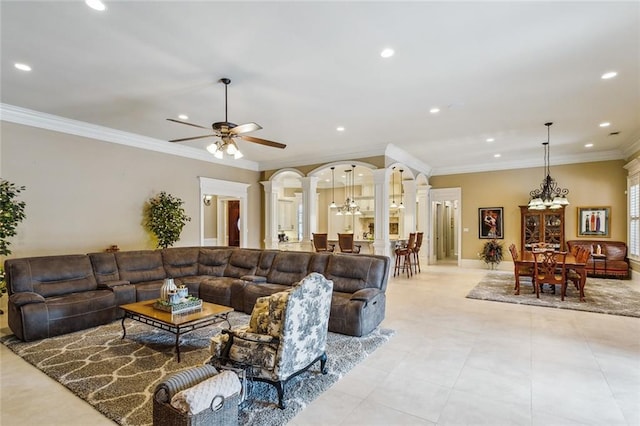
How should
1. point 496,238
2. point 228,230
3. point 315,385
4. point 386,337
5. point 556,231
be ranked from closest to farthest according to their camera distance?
point 315,385, point 386,337, point 556,231, point 496,238, point 228,230

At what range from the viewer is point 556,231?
8.77m

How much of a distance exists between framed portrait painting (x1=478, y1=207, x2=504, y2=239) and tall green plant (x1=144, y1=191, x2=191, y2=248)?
8.29 meters

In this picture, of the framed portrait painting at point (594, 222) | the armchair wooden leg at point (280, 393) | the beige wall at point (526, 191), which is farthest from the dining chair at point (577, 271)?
the armchair wooden leg at point (280, 393)

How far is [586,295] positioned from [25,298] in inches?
344

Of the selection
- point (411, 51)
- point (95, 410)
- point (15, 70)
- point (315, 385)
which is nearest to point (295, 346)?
point (315, 385)

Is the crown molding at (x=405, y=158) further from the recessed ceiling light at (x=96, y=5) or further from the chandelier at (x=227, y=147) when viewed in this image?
the recessed ceiling light at (x=96, y=5)

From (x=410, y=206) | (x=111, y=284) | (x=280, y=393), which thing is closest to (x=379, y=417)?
(x=280, y=393)

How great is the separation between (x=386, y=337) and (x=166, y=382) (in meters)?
2.62

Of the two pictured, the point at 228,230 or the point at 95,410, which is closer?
the point at 95,410

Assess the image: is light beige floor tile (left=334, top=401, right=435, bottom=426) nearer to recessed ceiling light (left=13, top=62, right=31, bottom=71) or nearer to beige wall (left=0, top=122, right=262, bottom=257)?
recessed ceiling light (left=13, top=62, right=31, bottom=71)

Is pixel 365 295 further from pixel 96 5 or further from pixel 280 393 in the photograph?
pixel 96 5

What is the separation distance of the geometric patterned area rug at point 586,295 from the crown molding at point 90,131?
6.65 metres

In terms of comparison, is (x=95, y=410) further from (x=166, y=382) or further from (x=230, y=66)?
(x=230, y=66)

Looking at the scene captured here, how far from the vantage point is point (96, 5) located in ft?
8.66
